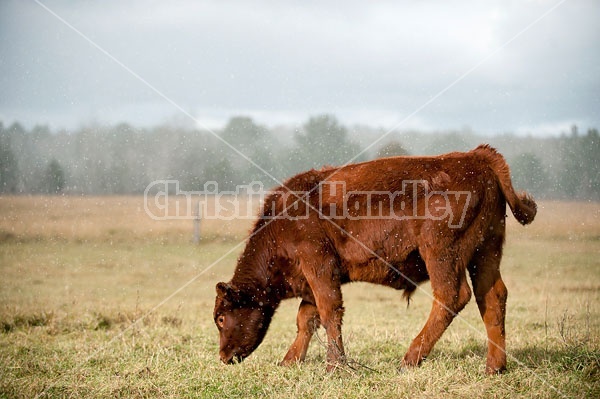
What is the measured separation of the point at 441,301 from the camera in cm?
602

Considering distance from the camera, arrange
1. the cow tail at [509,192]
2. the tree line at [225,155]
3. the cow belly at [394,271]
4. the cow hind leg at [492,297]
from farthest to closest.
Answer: the tree line at [225,155] → the cow belly at [394,271] → the cow tail at [509,192] → the cow hind leg at [492,297]

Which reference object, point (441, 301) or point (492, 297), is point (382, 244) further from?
point (492, 297)

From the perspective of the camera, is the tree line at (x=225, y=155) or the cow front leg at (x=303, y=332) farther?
the tree line at (x=225, y=155)

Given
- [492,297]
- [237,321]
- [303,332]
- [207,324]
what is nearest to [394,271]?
[492,297]

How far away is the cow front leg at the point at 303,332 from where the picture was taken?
6.79 meters

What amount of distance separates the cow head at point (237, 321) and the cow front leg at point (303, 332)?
15.7 inches

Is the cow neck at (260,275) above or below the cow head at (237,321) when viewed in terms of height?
above

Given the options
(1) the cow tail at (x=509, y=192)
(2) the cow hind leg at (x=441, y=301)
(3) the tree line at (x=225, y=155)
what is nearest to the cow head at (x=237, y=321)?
(2) the cow hind leg at (x=441, y=301)

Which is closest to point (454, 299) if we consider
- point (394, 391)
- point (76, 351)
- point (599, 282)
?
point (394, 391)

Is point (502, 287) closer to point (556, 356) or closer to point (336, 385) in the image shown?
point (556, 356)

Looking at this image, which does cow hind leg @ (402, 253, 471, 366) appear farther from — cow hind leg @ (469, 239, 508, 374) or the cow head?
the cow head

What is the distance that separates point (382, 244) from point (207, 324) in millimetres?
4426

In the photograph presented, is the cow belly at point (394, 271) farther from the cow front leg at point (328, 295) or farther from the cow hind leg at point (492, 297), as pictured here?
the cow hind leg at point (492, 297)

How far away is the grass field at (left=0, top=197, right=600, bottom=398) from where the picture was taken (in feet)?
18.4
